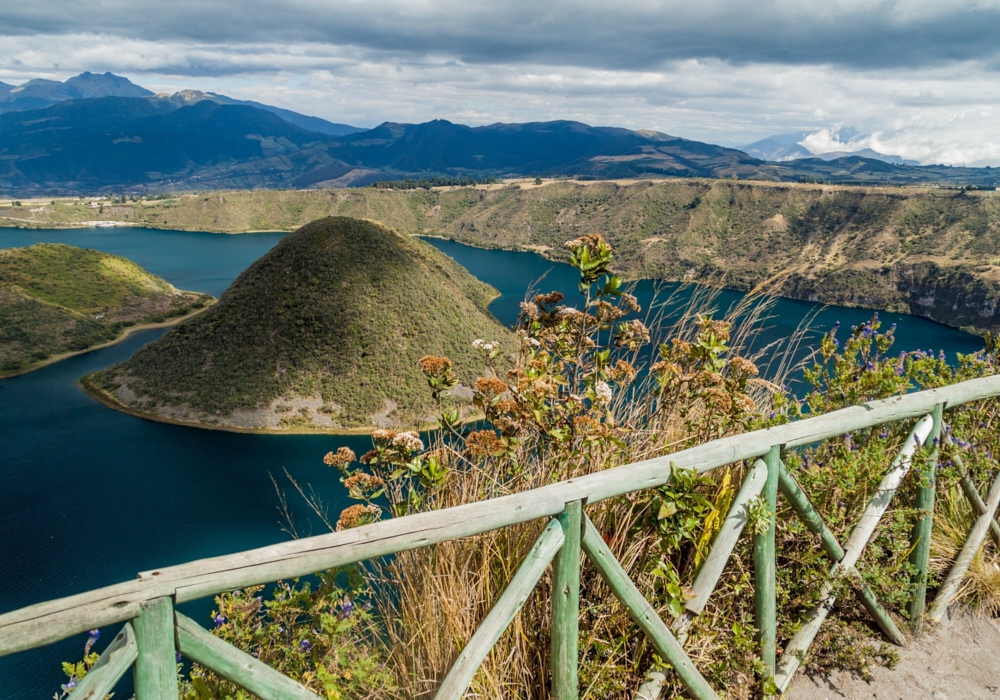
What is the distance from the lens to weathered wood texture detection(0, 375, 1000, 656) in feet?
3.44

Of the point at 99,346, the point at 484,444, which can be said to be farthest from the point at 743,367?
the point at 99,346

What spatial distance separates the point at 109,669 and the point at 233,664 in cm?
24

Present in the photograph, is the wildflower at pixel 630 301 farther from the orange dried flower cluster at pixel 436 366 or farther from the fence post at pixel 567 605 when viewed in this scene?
the fence post at pixel 567 605

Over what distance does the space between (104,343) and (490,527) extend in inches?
2432

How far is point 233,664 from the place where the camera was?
49.4 inches

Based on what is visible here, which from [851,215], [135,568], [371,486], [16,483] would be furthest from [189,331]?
[851,215]

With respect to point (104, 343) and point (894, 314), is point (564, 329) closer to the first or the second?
point (104, 343)

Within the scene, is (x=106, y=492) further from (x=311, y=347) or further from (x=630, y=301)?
(x=630, y=301)

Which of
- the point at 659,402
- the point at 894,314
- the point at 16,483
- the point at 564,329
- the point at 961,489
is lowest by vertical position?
the point at 16,483

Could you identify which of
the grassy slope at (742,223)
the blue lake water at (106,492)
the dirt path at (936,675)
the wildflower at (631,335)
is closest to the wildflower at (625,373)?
the wildflower at (631,335)

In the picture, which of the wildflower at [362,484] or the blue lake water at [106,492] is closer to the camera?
the wildflower at [362,484]

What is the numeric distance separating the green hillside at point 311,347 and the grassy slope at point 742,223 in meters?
16.3

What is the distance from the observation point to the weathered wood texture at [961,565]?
2867 millimetres

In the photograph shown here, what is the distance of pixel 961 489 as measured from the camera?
2982 millimetres
